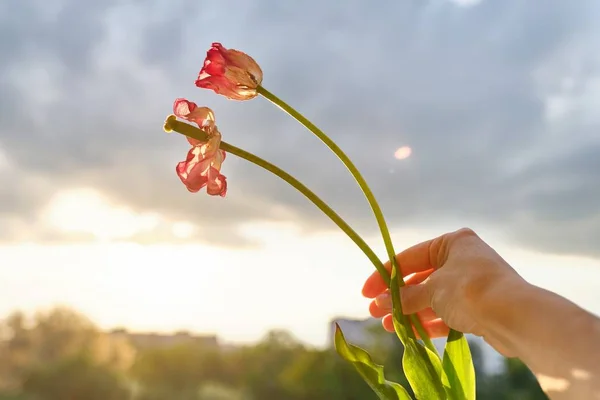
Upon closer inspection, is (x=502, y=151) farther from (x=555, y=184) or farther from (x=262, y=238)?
(x=262, y=238)

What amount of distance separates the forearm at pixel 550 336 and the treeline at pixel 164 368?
0.92m

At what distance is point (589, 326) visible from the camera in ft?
1.05

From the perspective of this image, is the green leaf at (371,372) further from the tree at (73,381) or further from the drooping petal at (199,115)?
the tree at (73,381)

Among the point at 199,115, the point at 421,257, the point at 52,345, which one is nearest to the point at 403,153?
the point at 52,345

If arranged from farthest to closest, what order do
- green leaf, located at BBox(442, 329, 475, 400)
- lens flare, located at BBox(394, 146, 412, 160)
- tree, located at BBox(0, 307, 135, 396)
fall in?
1. lens flare, located at BBox(394, 146, 412, 160)
2. tree, located at BBox(0, 307, 135, 396)
3. green leaf, located at BBox(442, 329, 475, 400)

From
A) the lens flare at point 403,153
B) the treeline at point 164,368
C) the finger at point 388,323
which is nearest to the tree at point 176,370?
the treeline at point 164,368

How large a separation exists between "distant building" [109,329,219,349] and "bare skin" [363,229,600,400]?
0.88 m

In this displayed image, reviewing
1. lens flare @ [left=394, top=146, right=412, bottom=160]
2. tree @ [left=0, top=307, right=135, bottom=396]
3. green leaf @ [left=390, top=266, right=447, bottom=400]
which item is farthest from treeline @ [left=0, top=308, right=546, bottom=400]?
green leaf @ [left=390, top=266, right=447, bottom=400]

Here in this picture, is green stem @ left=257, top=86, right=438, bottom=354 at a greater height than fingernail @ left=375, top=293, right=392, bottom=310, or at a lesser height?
greater

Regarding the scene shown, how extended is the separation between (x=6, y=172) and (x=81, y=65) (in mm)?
270

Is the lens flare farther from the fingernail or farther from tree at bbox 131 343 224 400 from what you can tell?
the fingernail

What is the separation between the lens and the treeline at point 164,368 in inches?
47.6

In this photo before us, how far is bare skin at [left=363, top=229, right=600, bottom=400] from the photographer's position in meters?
0.32

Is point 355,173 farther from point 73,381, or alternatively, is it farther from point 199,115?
point 73,381
